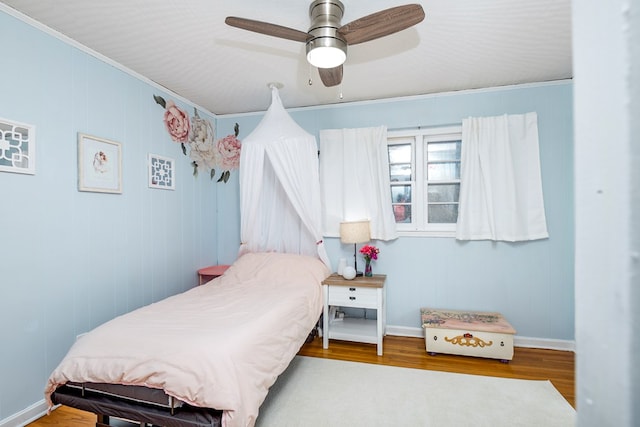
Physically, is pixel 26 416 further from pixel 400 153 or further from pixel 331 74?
pixel 400 153

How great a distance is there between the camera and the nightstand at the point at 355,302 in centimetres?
307

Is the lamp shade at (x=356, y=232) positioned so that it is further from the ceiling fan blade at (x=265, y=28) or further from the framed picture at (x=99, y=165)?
the framed picture at (x=99, y=165)

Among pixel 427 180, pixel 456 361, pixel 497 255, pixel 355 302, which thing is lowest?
pixel 456 361

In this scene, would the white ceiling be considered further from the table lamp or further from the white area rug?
the white area rug

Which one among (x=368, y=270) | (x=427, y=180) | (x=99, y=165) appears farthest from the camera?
(x=427, y=180)

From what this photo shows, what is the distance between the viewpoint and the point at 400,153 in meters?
3.66

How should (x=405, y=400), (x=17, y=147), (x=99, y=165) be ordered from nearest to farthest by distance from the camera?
(x=17, y=147) < (x=405, y=400) < (x=99, y=165)

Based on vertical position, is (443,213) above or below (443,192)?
below

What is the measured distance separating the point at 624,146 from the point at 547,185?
3550mm

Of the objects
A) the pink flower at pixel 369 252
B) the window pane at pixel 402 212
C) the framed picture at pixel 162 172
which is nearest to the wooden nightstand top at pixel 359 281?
the pink flower at pixel 369 252

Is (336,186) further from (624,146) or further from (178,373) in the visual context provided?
(624,146)

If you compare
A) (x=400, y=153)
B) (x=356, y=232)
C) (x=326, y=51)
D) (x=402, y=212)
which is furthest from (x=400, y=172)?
(x=326, y=51)

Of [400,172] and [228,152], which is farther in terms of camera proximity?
[228,152]

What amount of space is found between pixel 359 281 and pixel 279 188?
1426mm
